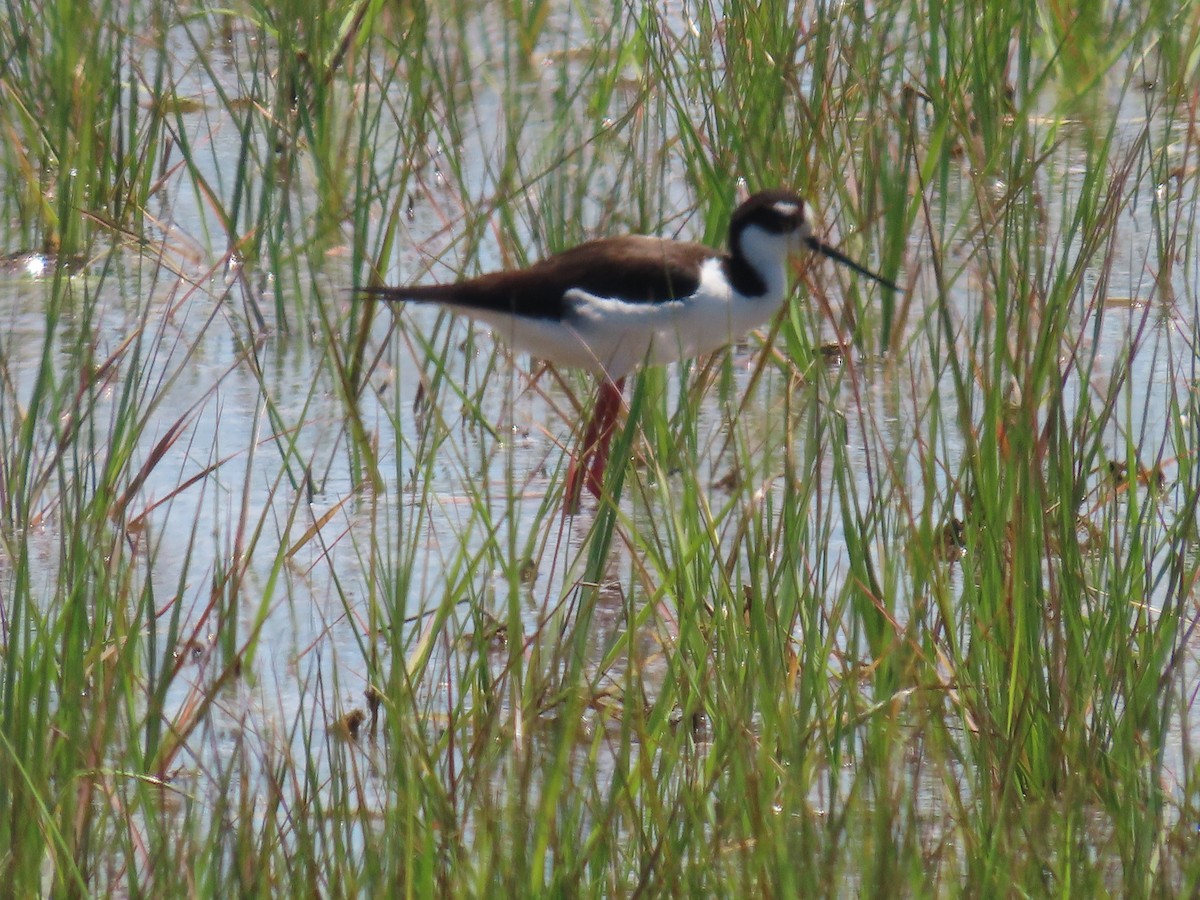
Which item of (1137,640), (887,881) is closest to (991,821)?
(887,881)

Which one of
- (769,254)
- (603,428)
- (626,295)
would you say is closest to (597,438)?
(603,428)

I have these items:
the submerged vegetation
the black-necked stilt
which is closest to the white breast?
the black-necked stilt

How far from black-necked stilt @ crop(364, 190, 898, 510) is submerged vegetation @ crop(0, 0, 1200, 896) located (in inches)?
4.8

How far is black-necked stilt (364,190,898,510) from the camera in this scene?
151 inches

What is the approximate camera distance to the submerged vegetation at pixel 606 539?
2.05 metres

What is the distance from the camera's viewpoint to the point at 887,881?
1.86 metres

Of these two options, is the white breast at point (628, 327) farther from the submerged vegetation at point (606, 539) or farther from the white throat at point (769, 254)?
the submerged vegetation at point (606, 539)

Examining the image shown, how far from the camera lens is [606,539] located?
2754mm

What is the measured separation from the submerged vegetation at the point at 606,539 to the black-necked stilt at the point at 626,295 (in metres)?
0.12

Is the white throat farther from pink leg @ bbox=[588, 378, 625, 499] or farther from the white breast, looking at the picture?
pink leg @ bbox=[588, 378, 625, 499]

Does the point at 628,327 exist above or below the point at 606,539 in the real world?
above

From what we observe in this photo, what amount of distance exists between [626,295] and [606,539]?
1.22m

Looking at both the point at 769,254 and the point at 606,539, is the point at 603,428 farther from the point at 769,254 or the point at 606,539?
the point at 606,539

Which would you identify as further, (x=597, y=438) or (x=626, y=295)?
(x=626, y=295)
